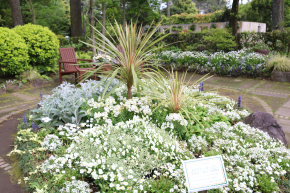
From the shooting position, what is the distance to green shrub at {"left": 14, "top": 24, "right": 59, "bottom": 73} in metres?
5.96

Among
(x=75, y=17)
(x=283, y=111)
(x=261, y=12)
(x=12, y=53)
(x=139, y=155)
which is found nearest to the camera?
(x=139, y=155)

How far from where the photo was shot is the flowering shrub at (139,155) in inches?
72.0

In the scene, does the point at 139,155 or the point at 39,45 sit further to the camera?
the point at 39,45

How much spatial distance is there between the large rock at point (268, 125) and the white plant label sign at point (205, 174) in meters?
1.60

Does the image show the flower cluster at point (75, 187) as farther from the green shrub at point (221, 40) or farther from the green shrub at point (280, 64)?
the green shrub at point (221, 40)

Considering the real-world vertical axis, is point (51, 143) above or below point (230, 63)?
below

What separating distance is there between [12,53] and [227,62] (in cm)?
597

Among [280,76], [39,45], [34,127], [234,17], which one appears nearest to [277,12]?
[234,17]

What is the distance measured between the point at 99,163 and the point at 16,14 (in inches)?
299

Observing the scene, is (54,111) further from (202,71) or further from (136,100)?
(202,71)

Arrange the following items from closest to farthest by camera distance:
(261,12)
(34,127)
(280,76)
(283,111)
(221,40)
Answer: (34,127) → (283,111) → (280,76) → (221,40) → (261,12)

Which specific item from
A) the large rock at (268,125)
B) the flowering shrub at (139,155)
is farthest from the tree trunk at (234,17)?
the flowering shrub at (139,155)

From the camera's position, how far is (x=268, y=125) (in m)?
2.93

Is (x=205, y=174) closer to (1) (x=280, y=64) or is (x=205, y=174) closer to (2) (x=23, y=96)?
(2) (x=23, y=96)
